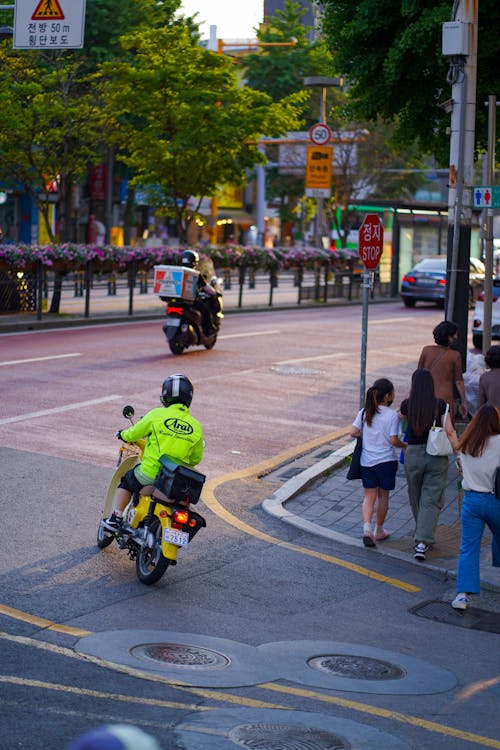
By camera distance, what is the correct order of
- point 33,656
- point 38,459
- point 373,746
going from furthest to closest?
1. point 38,459
2. point 33,656
3. point 373,746

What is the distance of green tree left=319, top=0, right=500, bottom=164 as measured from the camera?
1659cm

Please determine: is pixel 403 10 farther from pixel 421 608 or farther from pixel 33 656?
pixel 33 656

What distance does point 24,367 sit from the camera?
19781 millimetres

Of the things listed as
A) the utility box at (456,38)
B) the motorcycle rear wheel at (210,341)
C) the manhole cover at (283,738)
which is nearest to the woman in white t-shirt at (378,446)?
the manhole cover at (283,738)

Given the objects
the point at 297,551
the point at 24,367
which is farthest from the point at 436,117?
the point at 297,551

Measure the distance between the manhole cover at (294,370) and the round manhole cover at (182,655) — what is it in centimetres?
1359

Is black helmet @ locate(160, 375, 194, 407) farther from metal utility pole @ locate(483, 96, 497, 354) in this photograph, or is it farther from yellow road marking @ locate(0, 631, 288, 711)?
metal utility pole @ locate(483, 96, 497, 354)

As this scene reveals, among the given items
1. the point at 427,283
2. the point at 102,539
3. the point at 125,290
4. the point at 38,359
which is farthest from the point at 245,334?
the point at 102,539

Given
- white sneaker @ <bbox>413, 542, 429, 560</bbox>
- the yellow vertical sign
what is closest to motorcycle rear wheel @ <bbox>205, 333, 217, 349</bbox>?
white sneaker @ <bbox>413, 542, 429, 560</bbox>

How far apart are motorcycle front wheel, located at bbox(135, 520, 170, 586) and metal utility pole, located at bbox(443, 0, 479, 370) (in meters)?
6.43

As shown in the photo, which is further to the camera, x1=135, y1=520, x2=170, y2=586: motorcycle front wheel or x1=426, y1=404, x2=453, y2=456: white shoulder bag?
x1=426, y1=404, x2=453, y2=456: white shoulder bag

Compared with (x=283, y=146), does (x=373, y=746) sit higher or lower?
lower

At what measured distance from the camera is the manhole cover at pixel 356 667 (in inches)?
287

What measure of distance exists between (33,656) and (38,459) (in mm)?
6122
